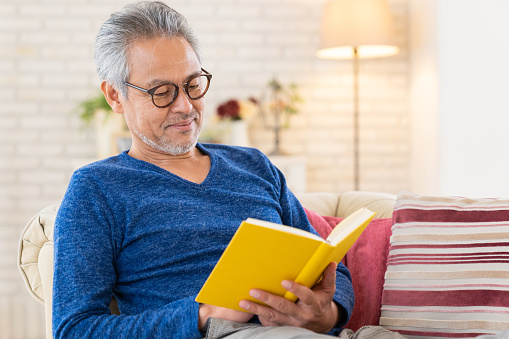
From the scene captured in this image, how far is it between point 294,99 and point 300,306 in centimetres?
242

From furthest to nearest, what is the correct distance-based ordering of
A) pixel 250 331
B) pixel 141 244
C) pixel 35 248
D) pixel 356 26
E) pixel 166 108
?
pixel 356 26
pixel 35 248
pixel 166 108
pixel 141 244
pixel 250 331

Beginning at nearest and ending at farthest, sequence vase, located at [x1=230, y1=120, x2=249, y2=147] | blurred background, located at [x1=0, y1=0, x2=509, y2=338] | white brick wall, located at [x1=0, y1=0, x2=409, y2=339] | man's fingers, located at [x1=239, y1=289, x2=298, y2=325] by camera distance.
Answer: man's fingers, located at [x1=239, y1=289, x2=298, y2=325] < blurred background, located at [x1=0, y1=0, x2=509, y2=338] < vase, located at [x1=230, y1=120, x2=249, y2=147] < white brick wall, located at [x1=0, y1=0, x2=409, y2=339]

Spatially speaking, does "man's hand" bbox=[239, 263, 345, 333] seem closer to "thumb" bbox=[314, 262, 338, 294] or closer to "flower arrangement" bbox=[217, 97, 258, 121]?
"thumb" bbox=[314, 262, 338, 294]

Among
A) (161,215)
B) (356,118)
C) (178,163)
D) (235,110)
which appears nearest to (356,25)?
(356,118)

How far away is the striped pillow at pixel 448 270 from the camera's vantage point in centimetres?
138

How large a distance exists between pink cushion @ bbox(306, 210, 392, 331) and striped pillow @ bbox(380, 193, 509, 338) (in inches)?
2.1

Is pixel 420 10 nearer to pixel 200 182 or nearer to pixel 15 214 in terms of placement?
pixel 200 182

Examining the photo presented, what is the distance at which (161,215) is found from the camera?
1278mm

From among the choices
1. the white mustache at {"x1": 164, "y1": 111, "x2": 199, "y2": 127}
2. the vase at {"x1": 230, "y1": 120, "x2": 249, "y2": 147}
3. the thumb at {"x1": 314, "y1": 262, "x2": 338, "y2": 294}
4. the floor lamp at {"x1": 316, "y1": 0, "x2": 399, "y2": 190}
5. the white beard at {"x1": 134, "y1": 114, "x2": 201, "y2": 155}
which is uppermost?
the floor lamp at {"x1": 316, "y1": 0, "x2": 399, "y2": 190}

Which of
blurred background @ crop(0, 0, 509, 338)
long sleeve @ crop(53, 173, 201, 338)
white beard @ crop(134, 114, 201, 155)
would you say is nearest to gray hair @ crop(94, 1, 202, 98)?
white beard @ crop(134, 114, 201, 155)

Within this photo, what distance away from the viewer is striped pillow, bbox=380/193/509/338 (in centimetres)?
138

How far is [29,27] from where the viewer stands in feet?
11.0

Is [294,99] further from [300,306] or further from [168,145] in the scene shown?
[300,306]

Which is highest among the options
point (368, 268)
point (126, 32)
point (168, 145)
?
point (126, 32)
